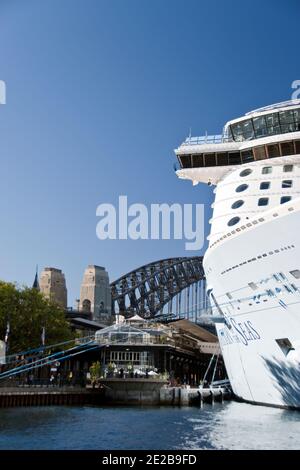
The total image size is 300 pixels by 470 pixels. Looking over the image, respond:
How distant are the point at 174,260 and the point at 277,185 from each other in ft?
399

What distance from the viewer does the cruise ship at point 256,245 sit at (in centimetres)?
2322

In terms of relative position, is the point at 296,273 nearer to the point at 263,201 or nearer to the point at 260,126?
the point at 263,201

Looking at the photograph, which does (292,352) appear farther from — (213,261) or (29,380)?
(29,380)

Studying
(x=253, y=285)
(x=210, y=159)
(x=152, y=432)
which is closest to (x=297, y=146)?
(x=210, y=159)

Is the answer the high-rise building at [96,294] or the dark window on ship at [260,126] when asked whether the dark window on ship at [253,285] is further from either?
the high-rise building at [96,294]

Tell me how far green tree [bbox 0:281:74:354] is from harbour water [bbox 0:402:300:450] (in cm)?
2539

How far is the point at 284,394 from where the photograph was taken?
991 inches

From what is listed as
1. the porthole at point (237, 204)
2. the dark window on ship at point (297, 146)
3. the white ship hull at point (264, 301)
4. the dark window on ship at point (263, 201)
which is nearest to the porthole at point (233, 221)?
the porthole at point (237, 204)

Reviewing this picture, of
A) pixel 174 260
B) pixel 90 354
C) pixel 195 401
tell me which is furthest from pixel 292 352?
pixel 174 260

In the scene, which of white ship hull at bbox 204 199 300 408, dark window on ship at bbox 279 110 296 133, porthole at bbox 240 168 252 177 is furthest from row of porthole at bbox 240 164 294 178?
white ship hull at bbox 204 199 300 408

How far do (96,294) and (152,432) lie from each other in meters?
109

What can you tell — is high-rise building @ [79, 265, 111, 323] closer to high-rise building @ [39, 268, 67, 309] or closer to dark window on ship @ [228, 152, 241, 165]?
high-rise building @ [39, 268, 67, 309]

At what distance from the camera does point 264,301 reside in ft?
80.1

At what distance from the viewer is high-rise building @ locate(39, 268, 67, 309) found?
13038 cm
